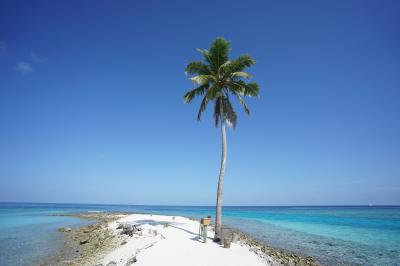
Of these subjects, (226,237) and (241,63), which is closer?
(226,237)

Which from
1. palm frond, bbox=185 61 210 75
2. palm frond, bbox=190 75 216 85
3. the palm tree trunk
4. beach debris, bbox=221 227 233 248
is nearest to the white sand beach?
beach debris, bbox=221 227 233 248

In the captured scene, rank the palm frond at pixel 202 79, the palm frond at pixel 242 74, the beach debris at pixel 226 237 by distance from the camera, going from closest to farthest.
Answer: the beach debris at pixel 226 237, the palm frond at pixel 202 79, the palm frond at pixel 242 74

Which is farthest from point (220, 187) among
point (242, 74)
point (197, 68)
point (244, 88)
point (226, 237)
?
point (197, 68)

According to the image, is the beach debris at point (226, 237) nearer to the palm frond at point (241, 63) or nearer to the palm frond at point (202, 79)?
the palm frond at point (202, 79)

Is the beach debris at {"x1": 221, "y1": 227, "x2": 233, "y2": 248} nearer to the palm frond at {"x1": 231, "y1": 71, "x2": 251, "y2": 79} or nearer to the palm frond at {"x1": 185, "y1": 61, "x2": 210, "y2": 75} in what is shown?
the palm frond at {"x1": 231, "y1": 71, "x2": 251, "y2": 79}

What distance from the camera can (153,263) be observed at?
10.2 meters

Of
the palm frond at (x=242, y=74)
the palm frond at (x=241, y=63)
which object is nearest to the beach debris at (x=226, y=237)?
the palm frond at (x=242, y=74)

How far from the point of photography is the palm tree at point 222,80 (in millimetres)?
16141

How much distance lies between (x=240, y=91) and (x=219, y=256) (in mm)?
10303

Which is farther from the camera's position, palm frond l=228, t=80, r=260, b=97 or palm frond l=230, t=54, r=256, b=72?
palm frond l=228, t=80, r=260, b=97

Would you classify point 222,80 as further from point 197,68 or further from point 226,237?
point 226,237

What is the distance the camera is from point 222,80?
1672 cm

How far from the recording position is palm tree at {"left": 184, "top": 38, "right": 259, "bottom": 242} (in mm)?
16141

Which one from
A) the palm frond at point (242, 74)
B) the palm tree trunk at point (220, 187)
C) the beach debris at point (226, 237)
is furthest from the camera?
the palm frond at point (242, 74)
